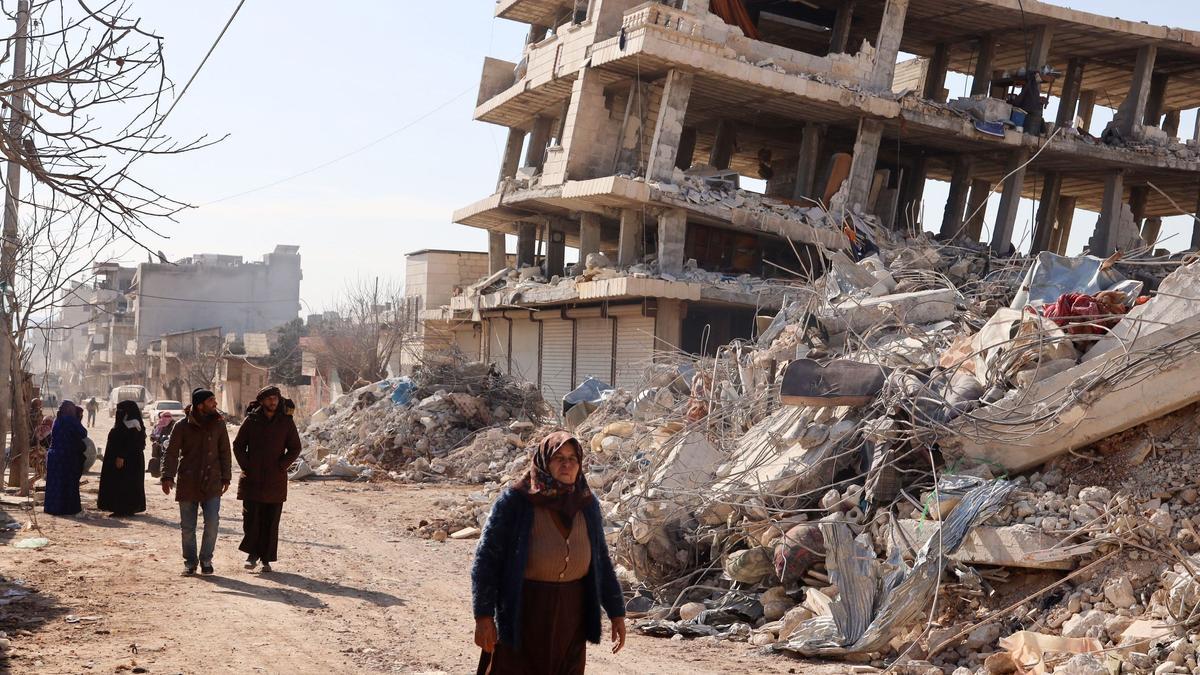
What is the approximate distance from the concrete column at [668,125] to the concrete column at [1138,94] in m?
12.5

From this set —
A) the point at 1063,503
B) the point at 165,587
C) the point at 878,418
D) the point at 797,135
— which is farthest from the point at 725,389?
the point at 797,135

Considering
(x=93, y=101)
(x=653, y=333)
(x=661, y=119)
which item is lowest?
(x=653, y=333)

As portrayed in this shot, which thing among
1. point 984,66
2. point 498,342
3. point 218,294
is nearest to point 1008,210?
point 984,66

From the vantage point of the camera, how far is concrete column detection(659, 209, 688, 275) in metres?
23.4

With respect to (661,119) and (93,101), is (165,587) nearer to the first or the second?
(93,101)

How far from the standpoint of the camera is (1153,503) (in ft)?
21.1

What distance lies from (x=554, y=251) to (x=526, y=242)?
2747 mm

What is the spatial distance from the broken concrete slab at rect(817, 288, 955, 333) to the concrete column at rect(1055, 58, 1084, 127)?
21.0 metres

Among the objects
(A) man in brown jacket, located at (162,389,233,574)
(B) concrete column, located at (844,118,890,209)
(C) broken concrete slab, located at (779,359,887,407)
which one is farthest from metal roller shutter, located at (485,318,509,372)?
(C) broken concrete slab, located at (779,359,887,407)

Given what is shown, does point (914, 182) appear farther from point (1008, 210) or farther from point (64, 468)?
point (64, 468)

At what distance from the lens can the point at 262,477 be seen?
336 inches

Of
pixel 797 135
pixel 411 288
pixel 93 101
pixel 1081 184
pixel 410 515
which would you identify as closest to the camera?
pixel 93 101

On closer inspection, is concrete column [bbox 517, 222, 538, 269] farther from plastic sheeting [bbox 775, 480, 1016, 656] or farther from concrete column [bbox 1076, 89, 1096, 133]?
plastic sheeting [bbox 775, 480, 1016, 656]

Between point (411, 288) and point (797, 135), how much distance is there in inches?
548
